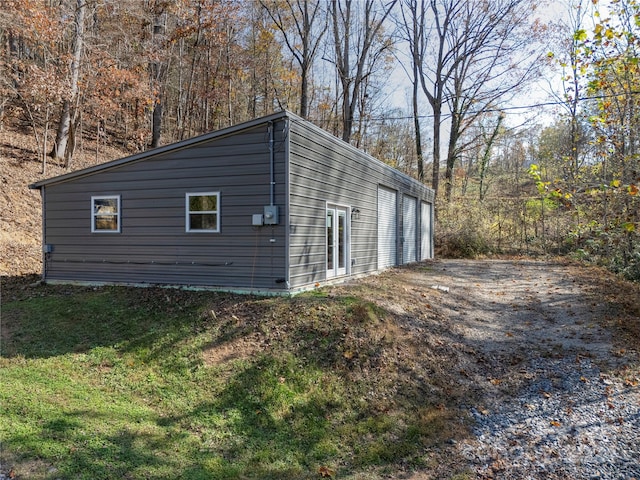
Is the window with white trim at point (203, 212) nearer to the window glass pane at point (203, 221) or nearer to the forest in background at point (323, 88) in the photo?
the window glass pane at point (203, 221)

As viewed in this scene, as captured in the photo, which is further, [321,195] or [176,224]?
[321,195]

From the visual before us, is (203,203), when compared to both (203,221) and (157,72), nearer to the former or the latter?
(203,221)

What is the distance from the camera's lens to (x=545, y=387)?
5848 millimetres

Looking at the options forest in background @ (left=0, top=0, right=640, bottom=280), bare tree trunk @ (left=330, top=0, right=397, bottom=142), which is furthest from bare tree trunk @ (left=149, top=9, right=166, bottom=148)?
bare tree trunk @ (left=330, top=0, right=397, bottom=142)

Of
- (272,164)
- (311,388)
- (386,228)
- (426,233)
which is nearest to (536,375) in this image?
(311,388)

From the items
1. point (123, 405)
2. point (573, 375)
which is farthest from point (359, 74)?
point (123, 405)

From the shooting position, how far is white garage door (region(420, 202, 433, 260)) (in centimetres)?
1759

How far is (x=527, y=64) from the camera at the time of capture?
22.8 meters

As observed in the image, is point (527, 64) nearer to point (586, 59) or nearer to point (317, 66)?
point (317, 66)

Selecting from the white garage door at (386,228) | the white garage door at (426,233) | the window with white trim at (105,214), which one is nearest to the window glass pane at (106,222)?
the window with white trim at (105,214)

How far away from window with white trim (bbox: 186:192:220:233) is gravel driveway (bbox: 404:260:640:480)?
16.2 ft

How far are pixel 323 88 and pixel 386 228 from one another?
605 inches

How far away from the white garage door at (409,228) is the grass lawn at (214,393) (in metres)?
8.03

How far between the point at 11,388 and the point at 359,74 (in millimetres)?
20318
